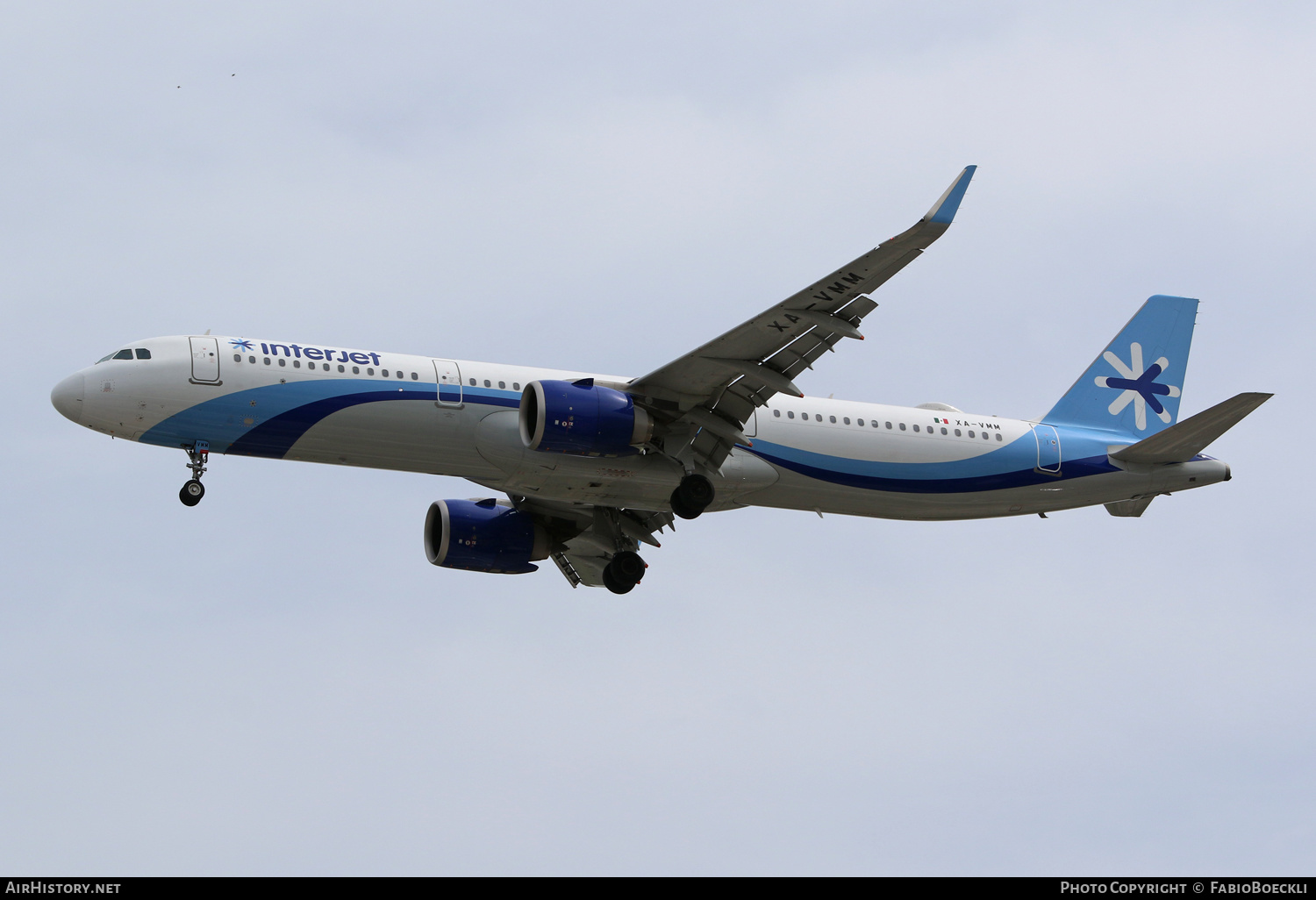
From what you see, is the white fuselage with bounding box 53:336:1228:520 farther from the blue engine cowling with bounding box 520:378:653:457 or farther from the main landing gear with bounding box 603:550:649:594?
the main landing gear with bounding box 603:550:649:594

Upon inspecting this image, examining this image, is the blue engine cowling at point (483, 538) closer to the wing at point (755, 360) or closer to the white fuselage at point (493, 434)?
the white fuselage at point (493, 434)

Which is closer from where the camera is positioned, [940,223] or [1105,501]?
[940,223]

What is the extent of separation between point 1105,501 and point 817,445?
8.52 metres

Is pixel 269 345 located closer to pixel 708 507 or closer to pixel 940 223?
pixel 708 507

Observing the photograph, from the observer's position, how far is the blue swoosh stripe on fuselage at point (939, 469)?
36719mm

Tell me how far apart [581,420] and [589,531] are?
7.79 m

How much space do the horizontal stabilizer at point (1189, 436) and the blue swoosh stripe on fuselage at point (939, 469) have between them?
2.57 ft

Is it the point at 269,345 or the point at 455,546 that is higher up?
the point at 269,345

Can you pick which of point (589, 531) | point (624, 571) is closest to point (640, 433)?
point (624, 571)

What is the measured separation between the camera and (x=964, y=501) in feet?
126

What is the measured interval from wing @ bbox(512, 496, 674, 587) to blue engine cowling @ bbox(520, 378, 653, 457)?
174 inches

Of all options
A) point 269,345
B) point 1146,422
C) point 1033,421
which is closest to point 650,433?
point 269,345
